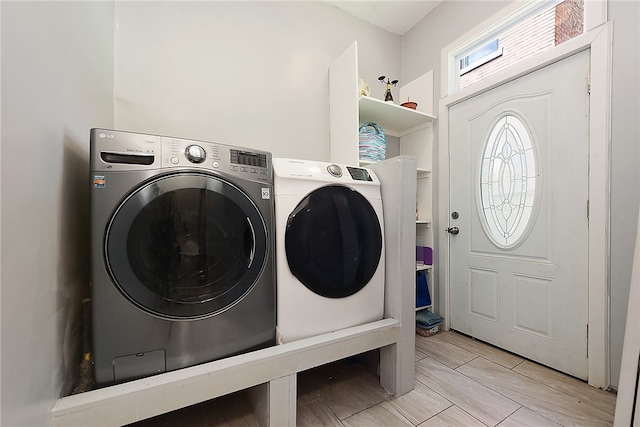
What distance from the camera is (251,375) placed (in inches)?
35.9

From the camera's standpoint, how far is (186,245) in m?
0.90

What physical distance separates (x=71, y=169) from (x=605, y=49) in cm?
251

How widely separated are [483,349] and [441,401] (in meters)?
0.79

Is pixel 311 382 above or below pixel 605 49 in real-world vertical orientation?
below

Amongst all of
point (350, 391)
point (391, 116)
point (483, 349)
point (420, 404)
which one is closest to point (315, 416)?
point (350, 391)

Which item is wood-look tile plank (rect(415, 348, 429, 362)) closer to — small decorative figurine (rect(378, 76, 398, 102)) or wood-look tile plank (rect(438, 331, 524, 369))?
wood-look tile plank (rect(438, 331, 524, 369))

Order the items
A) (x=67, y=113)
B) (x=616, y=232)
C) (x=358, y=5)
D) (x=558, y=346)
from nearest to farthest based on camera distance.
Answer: (x=67, y=113), (x=616, y=232), (x=558, y=346), (x=358, y=5)

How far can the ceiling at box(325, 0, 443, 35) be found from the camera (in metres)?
2.13

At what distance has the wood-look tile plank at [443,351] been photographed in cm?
160

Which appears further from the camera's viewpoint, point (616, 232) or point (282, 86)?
point (282, 86)

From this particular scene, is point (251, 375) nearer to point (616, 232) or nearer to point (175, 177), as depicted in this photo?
point (175, 177)

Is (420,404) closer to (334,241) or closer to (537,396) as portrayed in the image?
(537,396)

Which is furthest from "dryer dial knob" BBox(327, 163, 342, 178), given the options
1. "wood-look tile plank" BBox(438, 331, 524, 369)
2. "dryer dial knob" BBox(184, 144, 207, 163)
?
"wood-look tile plank" BBox(438, 331, 524, 369)

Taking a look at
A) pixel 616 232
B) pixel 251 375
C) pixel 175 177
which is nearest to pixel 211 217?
pixel 175 177
